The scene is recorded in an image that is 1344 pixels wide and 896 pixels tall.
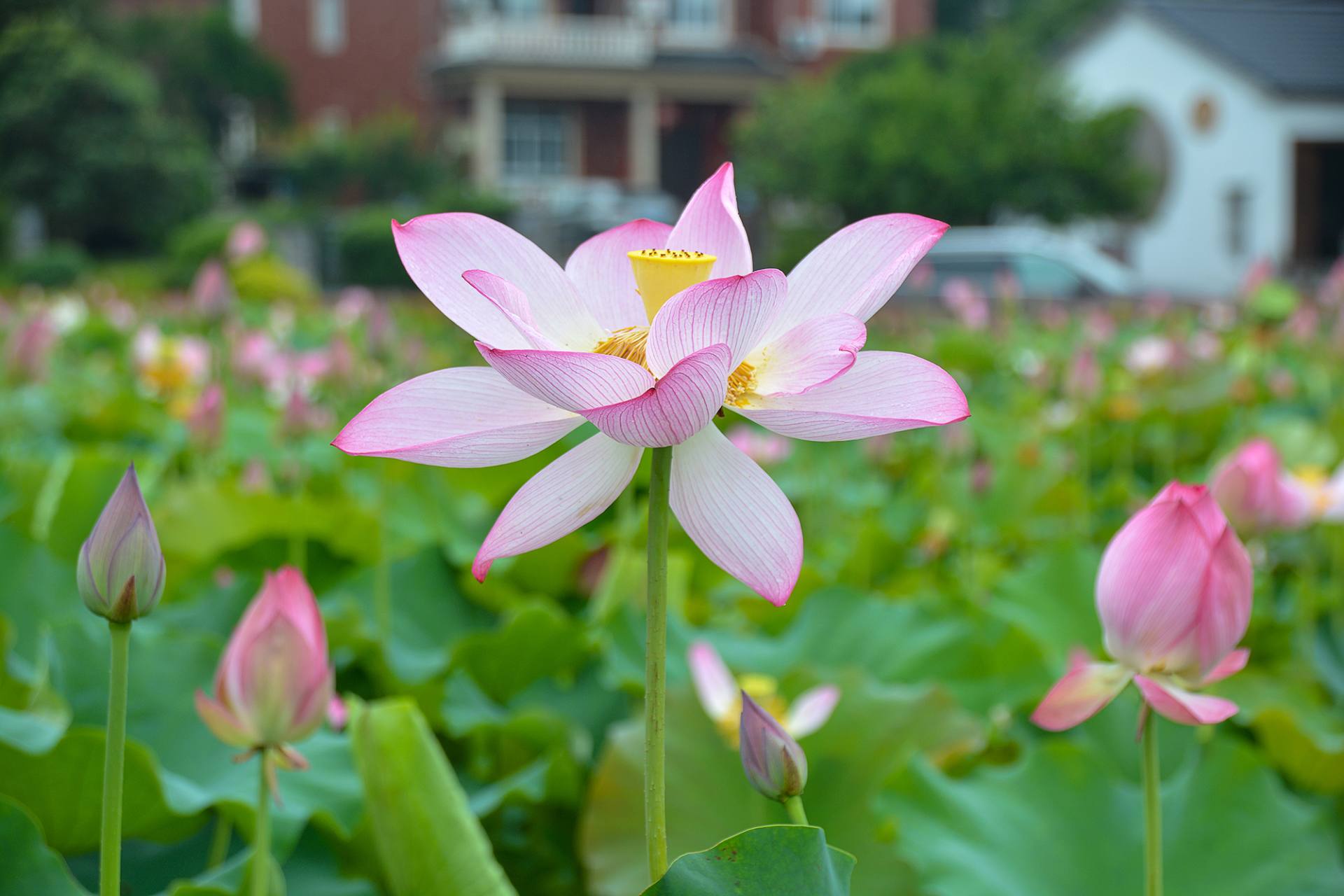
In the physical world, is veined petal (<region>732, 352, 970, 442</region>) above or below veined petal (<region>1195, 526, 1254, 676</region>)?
above

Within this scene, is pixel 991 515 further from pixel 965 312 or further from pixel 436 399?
pixel 436 399

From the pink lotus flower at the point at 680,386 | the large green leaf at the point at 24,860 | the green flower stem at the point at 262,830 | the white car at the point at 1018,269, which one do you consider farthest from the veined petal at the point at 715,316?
the white car at the point at 1018,269

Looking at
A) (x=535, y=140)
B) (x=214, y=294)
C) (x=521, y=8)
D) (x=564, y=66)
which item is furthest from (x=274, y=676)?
(x=521, y=8)

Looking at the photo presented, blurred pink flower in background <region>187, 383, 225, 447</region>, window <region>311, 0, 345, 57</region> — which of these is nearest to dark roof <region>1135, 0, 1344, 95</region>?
window <region>311, 0, 345, 57</region>

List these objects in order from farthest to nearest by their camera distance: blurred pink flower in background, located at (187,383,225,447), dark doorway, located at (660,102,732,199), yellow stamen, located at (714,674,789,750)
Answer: dark doorway, located at (660,102,732,199)
blurred pink flower in background, located at (187,383,225,447)
yellow stamen, located at (714,674,789,750)

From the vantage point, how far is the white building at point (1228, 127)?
610 inches

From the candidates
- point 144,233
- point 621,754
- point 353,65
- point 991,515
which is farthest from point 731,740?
point 353,65

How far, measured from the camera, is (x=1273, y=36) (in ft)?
56.2

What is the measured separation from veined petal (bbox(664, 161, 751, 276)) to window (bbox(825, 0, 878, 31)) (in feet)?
73.8

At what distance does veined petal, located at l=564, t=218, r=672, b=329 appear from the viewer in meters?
0.47

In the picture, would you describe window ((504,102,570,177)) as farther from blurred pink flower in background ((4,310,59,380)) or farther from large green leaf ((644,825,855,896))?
large green leaf ((644,825,855,896))

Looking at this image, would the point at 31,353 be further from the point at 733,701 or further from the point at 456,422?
the point at 456,422

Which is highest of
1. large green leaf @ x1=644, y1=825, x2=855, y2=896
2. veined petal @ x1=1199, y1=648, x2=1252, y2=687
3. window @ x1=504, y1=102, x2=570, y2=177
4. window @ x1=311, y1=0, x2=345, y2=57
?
window @ x1=311, y1=0, x2=345, y2=57

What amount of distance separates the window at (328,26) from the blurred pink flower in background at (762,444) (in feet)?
67.7
